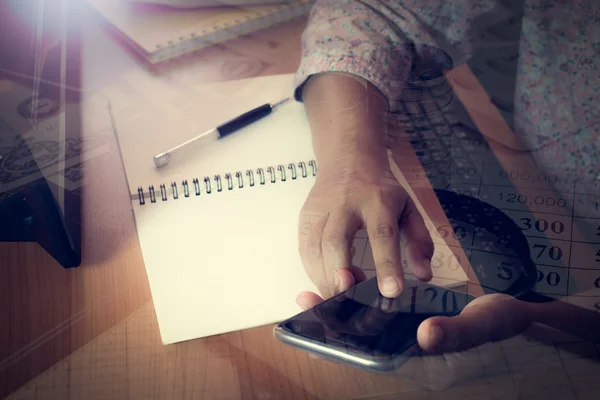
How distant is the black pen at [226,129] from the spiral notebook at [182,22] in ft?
0.37

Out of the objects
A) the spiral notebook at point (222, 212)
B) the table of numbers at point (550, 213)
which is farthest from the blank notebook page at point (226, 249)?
the table of numbers at point (550, 213)

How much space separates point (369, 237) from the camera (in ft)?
0.92

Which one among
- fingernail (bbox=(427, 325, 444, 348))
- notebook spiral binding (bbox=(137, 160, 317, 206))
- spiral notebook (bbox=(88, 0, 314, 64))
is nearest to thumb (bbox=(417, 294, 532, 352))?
fingernail (bbox=(427, 325, 444, 348))

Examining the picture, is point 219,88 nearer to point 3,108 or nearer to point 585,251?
Result: point 3,108

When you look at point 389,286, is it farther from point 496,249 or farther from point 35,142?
point 35,142

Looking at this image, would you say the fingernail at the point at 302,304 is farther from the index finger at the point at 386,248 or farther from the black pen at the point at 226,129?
the black pen at the point at 226,129

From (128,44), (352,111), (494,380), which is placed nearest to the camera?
(494,380)

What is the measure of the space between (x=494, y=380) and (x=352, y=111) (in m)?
0.21

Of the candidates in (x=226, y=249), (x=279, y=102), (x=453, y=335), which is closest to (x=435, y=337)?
(x=453, y=335)

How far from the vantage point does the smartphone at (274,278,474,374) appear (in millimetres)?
227

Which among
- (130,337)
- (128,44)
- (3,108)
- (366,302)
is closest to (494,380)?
(366,302)

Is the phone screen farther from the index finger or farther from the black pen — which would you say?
the black pen

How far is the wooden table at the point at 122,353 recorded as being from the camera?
24cm

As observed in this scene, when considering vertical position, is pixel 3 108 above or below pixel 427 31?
below
